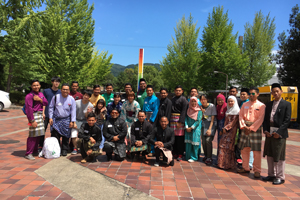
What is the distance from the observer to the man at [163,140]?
4.61 m

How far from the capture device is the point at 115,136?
4848 millimetres

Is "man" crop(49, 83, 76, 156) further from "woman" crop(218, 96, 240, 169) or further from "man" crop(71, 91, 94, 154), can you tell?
"woman" crop(218, 96, 240, 169)

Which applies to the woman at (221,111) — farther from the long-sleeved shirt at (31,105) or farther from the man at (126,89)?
the long-sleeved shirt at (31,105)

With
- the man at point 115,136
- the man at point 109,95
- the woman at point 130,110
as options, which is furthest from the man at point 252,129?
the man at point 109,95

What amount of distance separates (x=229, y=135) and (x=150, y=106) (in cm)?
211

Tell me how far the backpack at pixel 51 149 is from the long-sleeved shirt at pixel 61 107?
0.62 meters

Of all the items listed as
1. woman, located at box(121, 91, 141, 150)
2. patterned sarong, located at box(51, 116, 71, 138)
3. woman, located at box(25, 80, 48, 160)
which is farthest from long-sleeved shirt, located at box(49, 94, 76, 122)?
woman, located at box(121, 91, 141, 150)

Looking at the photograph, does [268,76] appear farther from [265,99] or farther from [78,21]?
[78,21]

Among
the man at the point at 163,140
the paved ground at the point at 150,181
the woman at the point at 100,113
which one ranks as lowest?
the paved ground at the point at 150,181

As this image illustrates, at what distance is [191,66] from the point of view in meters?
23.6

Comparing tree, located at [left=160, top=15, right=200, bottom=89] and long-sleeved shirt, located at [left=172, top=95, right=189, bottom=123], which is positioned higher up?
tree, located at [left=160, top=15, right=200, bottom=89]

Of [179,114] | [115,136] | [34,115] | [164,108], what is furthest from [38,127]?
[179,114]

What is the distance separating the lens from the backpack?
481 cm

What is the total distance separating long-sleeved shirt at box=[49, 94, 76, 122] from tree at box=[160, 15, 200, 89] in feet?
64.1
